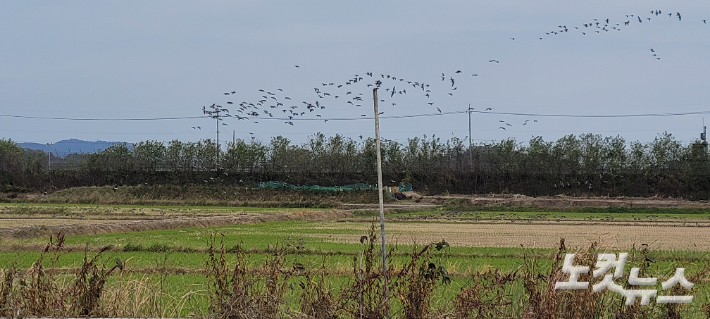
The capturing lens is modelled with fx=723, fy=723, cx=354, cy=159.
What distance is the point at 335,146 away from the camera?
72.8 metres

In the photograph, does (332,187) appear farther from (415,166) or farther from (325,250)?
(325,250)

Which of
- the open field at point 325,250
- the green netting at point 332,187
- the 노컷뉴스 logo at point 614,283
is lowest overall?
the open field at point 325,250

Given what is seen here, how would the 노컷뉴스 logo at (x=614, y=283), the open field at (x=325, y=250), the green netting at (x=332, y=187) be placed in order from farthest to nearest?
the green netting at (x=332, y=187)
the open field at (x=325, y=250)
the 노컷뉴스 logo at (x=614, y=283)

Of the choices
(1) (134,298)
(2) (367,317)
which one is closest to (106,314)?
(1) (134,298)

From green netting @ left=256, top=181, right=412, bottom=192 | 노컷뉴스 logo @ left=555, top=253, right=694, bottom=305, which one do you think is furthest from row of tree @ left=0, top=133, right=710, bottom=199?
노컷뉴스 logo @ left=555, top=253, right=694, bottom=305

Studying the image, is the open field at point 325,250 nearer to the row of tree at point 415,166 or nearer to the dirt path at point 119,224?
the dirt path at point 119,224

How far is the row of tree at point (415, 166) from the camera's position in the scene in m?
61.9

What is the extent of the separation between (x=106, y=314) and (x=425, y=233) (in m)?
19.3

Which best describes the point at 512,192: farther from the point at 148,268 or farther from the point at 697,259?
the point at 148,268

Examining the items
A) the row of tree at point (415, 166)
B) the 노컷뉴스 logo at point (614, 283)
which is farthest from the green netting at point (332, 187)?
the 노컷뉴스 logo at point (614, 283)

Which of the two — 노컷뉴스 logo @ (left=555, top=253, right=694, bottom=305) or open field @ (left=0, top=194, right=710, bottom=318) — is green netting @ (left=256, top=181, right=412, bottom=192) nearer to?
open field @ (left=0, top=194, right=710, bottom=318)

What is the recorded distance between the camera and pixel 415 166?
6975 cm

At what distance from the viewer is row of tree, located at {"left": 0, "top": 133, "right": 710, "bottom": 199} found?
61.9m

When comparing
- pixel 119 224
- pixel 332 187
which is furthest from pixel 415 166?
pixel 119 224
